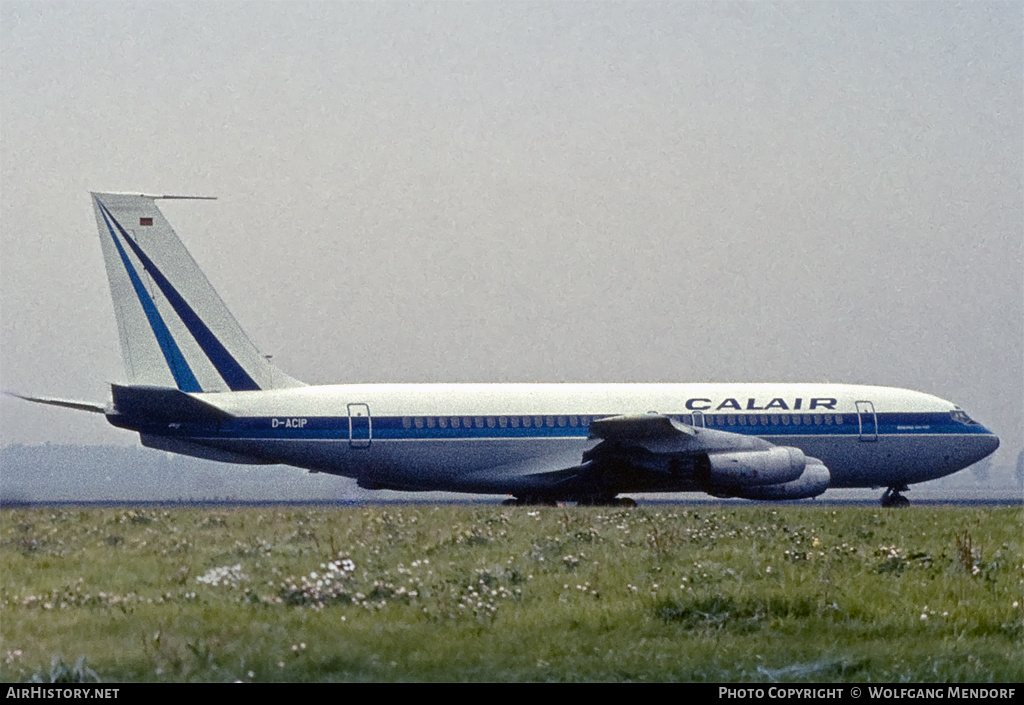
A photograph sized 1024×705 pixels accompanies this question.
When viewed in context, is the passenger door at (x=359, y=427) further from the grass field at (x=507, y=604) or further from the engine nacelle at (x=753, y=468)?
the grass field at (x=507, y=604)

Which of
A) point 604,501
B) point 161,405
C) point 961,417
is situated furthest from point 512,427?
point 961,417

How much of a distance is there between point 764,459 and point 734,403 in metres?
2.91

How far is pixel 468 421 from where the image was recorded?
32531mm

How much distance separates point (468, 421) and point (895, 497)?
13144 mm

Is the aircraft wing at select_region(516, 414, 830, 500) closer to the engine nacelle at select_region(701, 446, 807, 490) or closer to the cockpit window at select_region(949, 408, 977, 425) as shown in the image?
the engine nacelle at select_region(701, 446, 807, 490)

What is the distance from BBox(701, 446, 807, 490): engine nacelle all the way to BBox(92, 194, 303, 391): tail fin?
39.0ft

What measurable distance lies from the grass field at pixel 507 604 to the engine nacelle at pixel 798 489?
1230cm

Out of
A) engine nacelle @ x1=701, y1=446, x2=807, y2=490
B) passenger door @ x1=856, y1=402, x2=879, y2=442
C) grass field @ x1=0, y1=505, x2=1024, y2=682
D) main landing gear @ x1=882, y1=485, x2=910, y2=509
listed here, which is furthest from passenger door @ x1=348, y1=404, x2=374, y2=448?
main landing gear @ x1=882, y1=485, x2=910, y2=509

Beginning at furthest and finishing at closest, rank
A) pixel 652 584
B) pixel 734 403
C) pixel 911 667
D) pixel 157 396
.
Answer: pixel 734 403
pixel 157 396
pixel 652 584
pixel 911 667

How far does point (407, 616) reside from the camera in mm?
12641

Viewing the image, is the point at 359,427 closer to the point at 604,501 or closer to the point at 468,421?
the point at 468,421
